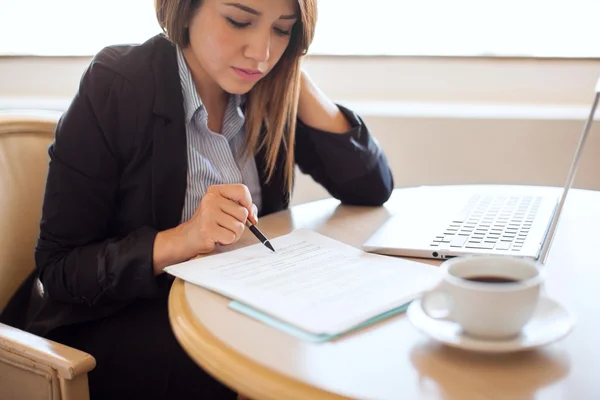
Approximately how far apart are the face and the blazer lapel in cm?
7

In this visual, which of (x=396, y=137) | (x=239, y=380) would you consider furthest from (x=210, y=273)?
(x=396, y=137)

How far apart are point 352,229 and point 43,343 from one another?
48 cm

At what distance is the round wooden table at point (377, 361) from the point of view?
62cm

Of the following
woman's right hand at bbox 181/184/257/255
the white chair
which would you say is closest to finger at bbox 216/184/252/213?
woman's right hand at bbox 181/184/257/255

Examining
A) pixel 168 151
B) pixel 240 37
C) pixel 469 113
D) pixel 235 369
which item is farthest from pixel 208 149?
pixel 469 113

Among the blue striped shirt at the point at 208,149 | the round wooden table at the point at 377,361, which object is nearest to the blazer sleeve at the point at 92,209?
the blue striped shirt at the point at 208,149

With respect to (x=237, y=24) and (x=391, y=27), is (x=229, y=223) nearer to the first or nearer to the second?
(x=237, y=24)

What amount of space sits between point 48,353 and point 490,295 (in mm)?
608

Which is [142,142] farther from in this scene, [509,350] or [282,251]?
[509,350]

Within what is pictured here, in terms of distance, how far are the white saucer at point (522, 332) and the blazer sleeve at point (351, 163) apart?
2.02 feet

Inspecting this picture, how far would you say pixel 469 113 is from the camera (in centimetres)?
192

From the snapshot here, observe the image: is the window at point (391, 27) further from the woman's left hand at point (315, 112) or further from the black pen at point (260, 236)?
the black pen at point (260, 236)

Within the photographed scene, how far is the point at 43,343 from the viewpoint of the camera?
3.33 ft

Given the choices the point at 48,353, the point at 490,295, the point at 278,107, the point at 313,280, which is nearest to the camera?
the point at 490,295
